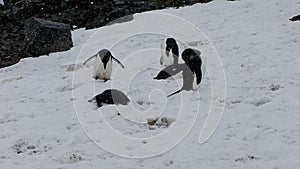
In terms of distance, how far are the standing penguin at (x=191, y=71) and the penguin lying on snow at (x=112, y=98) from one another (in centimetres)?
89

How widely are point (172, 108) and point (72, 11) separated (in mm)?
10669

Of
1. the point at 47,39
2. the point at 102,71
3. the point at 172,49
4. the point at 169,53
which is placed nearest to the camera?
the point at 102,71

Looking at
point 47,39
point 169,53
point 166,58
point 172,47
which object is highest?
point 172,47

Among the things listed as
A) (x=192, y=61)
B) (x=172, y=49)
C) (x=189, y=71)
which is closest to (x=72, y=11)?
(x=172, y=49)

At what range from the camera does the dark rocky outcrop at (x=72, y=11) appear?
53.0ft

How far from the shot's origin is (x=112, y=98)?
25.3 feet

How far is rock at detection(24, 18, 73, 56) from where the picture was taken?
12945 mm

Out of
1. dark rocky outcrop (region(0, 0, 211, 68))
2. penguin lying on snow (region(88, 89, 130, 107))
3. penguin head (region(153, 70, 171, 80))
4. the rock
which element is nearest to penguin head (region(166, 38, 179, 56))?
penguin head (region(153, 70, 171, 80))

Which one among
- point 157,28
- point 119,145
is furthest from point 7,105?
point 157,28

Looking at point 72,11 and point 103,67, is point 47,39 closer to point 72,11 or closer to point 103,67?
point 103,67

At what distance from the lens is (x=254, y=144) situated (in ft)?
19.4

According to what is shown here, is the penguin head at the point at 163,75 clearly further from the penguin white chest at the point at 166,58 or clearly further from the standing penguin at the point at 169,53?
the penguin white chest at the point at 166,58

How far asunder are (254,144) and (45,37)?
334 inches

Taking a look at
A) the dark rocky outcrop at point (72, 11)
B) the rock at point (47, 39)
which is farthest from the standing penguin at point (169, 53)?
the dark rocky outcrop at point (72, 11)
